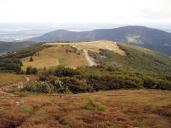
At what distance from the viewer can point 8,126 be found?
126 ft

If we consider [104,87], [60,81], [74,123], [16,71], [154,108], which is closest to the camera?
[74,123]

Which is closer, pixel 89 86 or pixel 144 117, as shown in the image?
pixel 144 117

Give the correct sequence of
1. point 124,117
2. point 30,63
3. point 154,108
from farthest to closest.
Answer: point 30,63
point 154,108
point 124,117

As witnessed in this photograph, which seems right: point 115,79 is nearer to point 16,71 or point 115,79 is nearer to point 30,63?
point 16,71

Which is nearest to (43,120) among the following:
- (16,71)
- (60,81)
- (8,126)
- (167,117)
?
(8,126)

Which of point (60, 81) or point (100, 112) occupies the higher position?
point (100, 112)

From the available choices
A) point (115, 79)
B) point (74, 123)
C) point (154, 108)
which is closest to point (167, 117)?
point (154, 108)

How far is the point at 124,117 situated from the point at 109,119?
280 centimetres

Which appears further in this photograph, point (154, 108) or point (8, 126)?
point (154, 108)

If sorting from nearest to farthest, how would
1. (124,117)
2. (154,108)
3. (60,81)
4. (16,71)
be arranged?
(124,117)
(154,108)
(60,81)
(16,71)

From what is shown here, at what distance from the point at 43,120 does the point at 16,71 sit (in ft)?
439

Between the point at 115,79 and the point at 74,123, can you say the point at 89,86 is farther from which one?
the point at 74,123

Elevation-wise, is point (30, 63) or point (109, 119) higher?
point (109, 119)

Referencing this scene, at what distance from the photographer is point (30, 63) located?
19888 cm
